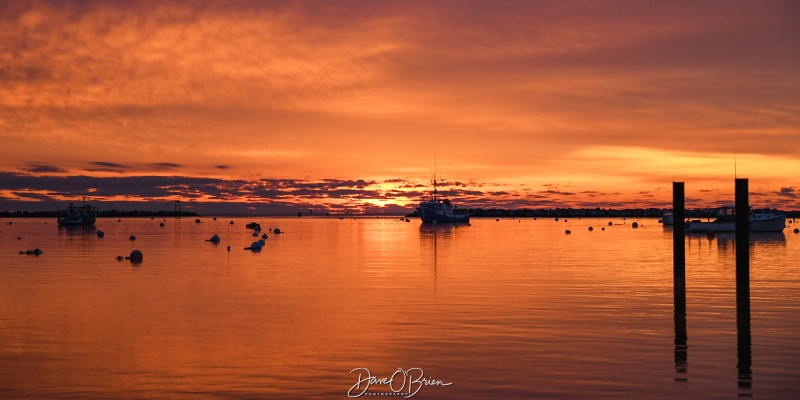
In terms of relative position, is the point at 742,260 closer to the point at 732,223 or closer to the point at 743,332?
the point at 743,332

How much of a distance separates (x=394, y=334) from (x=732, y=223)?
98510 mm

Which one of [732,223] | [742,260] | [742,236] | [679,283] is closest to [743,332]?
[742,236]

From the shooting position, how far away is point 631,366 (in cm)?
1945

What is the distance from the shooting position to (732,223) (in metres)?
111

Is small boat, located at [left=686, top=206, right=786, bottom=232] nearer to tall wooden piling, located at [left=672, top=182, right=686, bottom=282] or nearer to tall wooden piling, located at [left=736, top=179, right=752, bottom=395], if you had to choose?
tall wooden piling, located at [left=672, top=182, right=686, bottom=282]

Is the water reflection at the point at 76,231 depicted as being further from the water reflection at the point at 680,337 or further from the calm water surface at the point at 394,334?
the water reflection at the point at 680,337

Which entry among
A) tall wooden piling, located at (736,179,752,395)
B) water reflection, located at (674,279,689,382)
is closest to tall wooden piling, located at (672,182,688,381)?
water reflection, located at (674,279,689,382)

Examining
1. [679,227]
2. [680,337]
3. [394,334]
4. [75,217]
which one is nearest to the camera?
[680,337]

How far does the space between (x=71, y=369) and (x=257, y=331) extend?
260 inches

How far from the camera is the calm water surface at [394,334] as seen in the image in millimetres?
17750

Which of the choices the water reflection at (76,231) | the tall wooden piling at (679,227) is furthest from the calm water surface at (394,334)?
the water reflection at (76,231)

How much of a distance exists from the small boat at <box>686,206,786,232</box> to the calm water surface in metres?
65.7

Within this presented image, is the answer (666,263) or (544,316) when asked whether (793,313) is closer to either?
(544,316)

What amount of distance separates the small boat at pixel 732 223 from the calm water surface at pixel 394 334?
65671mm
